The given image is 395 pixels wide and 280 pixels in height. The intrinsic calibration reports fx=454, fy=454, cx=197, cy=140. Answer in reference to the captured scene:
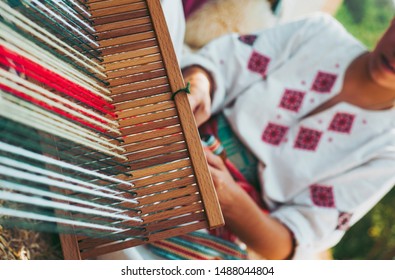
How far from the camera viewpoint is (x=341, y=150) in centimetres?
119

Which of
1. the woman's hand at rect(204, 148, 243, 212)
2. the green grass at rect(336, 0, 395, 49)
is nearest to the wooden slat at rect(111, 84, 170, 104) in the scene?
the woman's hand at rect(204, 148, 243, 212)

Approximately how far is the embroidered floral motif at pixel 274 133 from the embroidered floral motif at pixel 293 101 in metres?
0.06

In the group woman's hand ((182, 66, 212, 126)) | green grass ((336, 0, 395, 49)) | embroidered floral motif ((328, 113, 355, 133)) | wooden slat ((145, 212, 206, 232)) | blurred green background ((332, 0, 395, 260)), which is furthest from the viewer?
green grass ((336, 0, 395, 49))

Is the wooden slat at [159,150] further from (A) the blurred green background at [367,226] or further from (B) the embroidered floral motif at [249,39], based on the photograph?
(A) the blurred green background at [367,226]

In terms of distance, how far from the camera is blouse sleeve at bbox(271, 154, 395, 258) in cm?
112

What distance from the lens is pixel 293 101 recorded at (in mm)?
1247

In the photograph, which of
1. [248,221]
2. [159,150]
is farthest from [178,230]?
[248,221]

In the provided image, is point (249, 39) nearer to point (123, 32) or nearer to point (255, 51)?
point (255, 51)

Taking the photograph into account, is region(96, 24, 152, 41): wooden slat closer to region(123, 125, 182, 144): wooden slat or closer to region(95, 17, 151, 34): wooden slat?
region(95, 17, 151, 34): wooden slat

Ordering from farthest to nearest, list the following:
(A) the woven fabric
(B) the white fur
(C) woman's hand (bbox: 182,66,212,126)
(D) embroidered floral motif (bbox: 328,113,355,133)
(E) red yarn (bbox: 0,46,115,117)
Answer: (B) the white fur
(D) embroidered floral motif (bbox: 328,113,355,133)
(C) woman's hand (bbox: 182,66,212,126)
(A) the woven fabric
(E) red yarn (bbox: 0,46,115,117)

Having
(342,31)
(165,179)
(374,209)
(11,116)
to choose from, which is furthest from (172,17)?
(374,209)

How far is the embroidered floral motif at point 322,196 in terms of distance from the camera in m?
1.13

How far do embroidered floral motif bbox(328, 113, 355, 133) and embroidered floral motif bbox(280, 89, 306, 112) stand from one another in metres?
0.10

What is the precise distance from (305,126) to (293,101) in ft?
0.26
